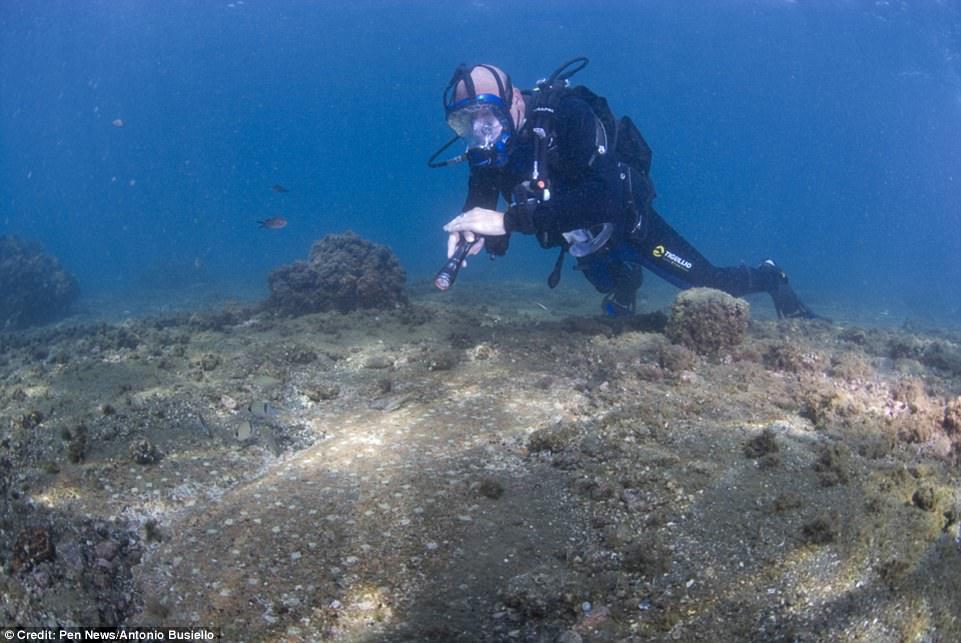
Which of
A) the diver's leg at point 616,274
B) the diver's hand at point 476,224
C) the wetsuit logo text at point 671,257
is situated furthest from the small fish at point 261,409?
the wetsuit logo text at point 671,257

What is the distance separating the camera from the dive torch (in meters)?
6.04

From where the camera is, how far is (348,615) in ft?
9.41

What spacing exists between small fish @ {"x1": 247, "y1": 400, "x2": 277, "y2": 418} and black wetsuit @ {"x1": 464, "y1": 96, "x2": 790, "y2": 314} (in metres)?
3.34

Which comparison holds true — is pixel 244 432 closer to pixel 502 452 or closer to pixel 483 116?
pixel 502 452

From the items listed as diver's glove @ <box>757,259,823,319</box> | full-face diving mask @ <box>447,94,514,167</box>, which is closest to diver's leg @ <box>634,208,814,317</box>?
diver's glove @ <box>757,259,823,319</box>

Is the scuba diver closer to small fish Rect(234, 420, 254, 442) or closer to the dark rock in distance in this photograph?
small fish Rect(234, 420, 254, 442)

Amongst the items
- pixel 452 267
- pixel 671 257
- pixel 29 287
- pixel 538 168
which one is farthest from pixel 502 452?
pixel 29 287

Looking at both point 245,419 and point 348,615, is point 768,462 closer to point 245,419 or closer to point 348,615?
point 348,615

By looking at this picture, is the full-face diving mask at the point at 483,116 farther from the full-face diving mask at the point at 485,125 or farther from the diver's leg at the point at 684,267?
the diver's leg at the point at 684,267

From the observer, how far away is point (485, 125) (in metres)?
6.52

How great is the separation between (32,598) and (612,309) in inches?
320

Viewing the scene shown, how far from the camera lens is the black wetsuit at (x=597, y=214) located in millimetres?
6328

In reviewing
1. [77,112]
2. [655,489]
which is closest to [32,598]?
[655,489]

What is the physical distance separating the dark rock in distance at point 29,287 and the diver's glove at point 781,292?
2424 centimetres
